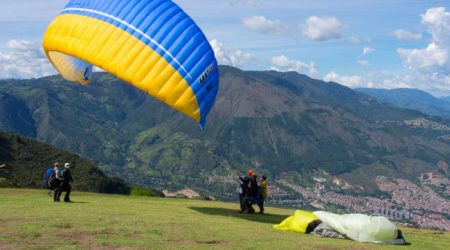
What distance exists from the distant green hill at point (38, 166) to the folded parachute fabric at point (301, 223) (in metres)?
73.6

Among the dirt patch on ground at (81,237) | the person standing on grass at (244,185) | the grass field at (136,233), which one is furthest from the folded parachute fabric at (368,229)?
the dirt patch on ground at (81,237)

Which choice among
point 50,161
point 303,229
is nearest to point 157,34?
point 303,229

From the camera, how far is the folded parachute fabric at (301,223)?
19781 millimetres

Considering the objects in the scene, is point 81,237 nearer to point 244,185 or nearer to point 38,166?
point 244,185

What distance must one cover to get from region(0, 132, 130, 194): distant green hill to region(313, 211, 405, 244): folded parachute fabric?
252 feet

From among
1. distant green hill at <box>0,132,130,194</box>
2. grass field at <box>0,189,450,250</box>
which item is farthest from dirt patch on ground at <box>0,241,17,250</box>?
distant green hill at <box>0,132,130,194</box>

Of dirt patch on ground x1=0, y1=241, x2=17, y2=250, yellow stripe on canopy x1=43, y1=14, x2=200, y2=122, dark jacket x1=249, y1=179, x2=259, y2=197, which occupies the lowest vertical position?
dirt patch on ground x1=0, y1=241, x2=17, y2=250

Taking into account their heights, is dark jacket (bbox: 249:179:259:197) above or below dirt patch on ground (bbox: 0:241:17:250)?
above

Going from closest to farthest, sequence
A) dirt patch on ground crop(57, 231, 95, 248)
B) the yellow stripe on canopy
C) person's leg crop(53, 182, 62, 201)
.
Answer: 1. dirt patch on ground crop(57, 231, 95, 248)
2. the yellow stripe on canopy
3. person's leg crop(53, 182, 62, 201)

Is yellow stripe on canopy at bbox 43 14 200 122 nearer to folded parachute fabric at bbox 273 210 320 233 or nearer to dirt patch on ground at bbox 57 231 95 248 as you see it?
folded parachute fabric at bbox 273 210 320 233

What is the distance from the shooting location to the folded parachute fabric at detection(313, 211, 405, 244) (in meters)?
18.0

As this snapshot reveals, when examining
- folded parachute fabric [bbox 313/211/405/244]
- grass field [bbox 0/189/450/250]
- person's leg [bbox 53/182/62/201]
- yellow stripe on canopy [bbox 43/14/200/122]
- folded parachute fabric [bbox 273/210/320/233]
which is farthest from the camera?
person's leg [bbox 53/182/62/201]

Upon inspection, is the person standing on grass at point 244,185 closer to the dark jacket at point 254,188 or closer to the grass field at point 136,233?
the dark jacket at point 254,188

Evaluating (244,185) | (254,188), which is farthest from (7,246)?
(254,188)
